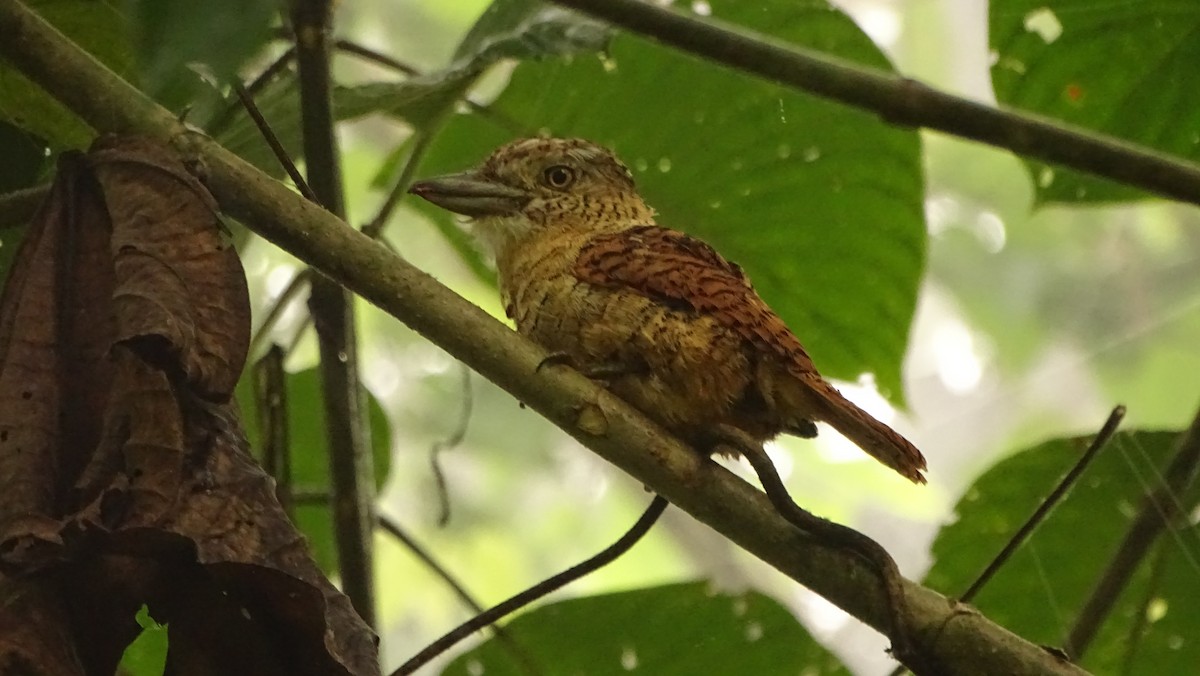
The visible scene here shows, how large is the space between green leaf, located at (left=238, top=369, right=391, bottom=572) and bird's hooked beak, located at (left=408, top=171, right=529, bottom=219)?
0.31 m

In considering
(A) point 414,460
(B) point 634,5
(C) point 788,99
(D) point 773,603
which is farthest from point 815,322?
(A) point 414,460

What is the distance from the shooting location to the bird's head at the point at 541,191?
1383 millimetres

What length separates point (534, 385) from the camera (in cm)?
86

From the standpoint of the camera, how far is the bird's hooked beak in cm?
134

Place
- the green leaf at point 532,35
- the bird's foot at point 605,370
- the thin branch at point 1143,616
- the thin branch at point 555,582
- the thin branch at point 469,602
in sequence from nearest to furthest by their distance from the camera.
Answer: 1. the thin branch at point 555,582
2. the bird's foot at point 605,370
3. the green leaf at point 532,35
4. the thin branch at point 469,602
5. the thin branch at point 1143,616

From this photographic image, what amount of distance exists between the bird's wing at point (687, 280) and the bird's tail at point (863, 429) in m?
0.02

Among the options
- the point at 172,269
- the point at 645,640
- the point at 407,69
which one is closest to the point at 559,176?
the point at 407,69

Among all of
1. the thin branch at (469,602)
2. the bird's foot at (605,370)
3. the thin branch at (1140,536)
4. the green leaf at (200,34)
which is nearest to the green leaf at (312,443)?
the thin branch at (469,602)

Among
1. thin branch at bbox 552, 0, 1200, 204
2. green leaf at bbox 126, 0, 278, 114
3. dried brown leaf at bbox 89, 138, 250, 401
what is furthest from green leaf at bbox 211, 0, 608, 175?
green leaf at bbox 126, 0, 278, 114

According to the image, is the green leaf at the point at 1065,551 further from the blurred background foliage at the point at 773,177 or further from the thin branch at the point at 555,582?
the thin branch at the point at 555,582

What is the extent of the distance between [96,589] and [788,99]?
1.09 m

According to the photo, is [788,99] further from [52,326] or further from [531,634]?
[52,326]

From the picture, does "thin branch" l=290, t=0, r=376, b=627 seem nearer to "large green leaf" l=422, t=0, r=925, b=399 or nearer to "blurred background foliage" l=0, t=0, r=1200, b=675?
"blurred background foliage" l=0, t=0, r=1200, b=675

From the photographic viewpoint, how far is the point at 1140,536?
1.26 meters
